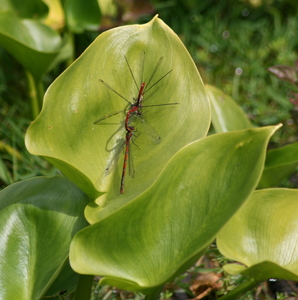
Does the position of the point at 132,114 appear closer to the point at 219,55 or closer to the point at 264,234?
the point at 264,234

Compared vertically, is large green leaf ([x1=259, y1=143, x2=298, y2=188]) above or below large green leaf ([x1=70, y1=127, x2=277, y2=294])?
below

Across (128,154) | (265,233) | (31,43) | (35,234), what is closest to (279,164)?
(265,233)

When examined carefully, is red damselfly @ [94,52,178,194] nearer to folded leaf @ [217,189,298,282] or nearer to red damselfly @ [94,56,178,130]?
red damselfly @ [94,56,178,130]

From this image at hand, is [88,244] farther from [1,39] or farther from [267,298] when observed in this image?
[1,39]

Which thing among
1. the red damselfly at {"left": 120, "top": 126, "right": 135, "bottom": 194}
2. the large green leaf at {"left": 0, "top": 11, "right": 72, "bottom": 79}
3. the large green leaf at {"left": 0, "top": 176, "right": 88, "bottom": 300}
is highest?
the large green leaf at {"left": 0, "top": 11, "right": 72, "bottom": 79}

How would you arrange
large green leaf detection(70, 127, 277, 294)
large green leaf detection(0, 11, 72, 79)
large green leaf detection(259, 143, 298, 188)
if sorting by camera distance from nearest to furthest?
large green leaf detection(70, 127, 277, 294) → large green leaf detection(259, 143, 298, 188) → large green leaf detection(0, 11, 72, 79)

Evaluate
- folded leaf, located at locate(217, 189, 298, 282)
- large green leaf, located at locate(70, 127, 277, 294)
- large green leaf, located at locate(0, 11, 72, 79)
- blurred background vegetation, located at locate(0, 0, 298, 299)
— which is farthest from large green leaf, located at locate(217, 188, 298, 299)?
large green leaf, located at locate(0, 11, 72, 79)
